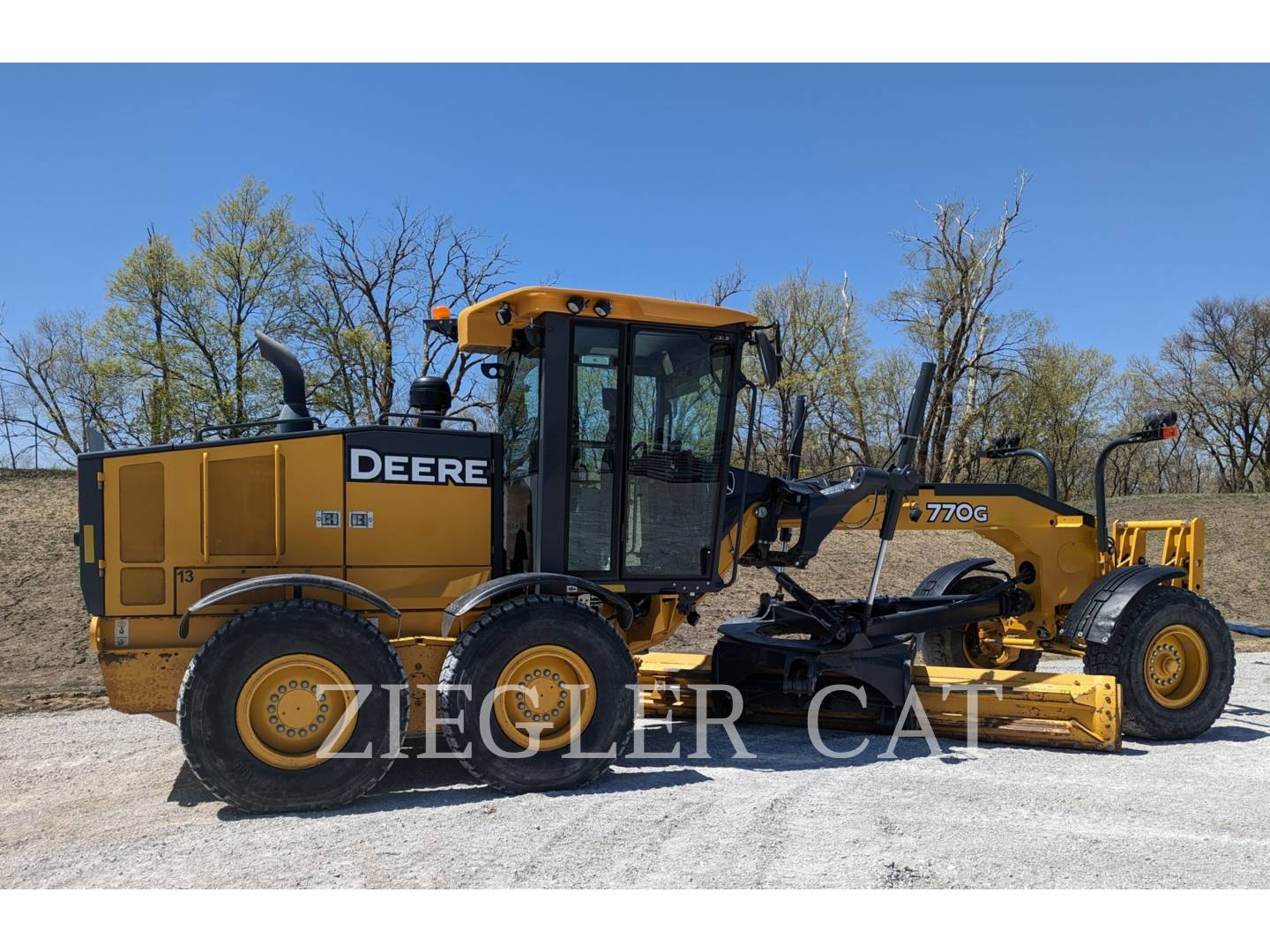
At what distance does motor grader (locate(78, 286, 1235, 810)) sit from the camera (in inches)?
204

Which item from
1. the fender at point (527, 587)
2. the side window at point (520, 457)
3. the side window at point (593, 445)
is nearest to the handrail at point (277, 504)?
the fender at point (527, 587)

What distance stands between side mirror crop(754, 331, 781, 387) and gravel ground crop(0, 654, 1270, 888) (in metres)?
2.28

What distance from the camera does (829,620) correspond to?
22.8 feet

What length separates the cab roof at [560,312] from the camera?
579 cm

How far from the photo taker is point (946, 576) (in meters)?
8.38

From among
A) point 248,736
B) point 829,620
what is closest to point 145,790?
point 248,736

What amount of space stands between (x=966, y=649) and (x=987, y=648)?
0.57ft

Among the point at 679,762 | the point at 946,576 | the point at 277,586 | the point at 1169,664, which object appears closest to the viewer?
the point at 277,586

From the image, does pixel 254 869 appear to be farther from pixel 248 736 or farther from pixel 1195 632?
pixel 1195 632

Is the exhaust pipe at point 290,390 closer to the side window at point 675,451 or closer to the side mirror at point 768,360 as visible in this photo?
the side window at point 675,451

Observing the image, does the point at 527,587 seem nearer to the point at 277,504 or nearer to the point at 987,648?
the point at 277,504

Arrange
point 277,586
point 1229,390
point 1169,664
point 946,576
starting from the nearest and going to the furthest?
point 277,586
point 1169,664
point 946,576
point 1229,390

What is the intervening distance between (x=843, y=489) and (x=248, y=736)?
13.4 ft

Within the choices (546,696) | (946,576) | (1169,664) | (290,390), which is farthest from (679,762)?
(1169,664)
